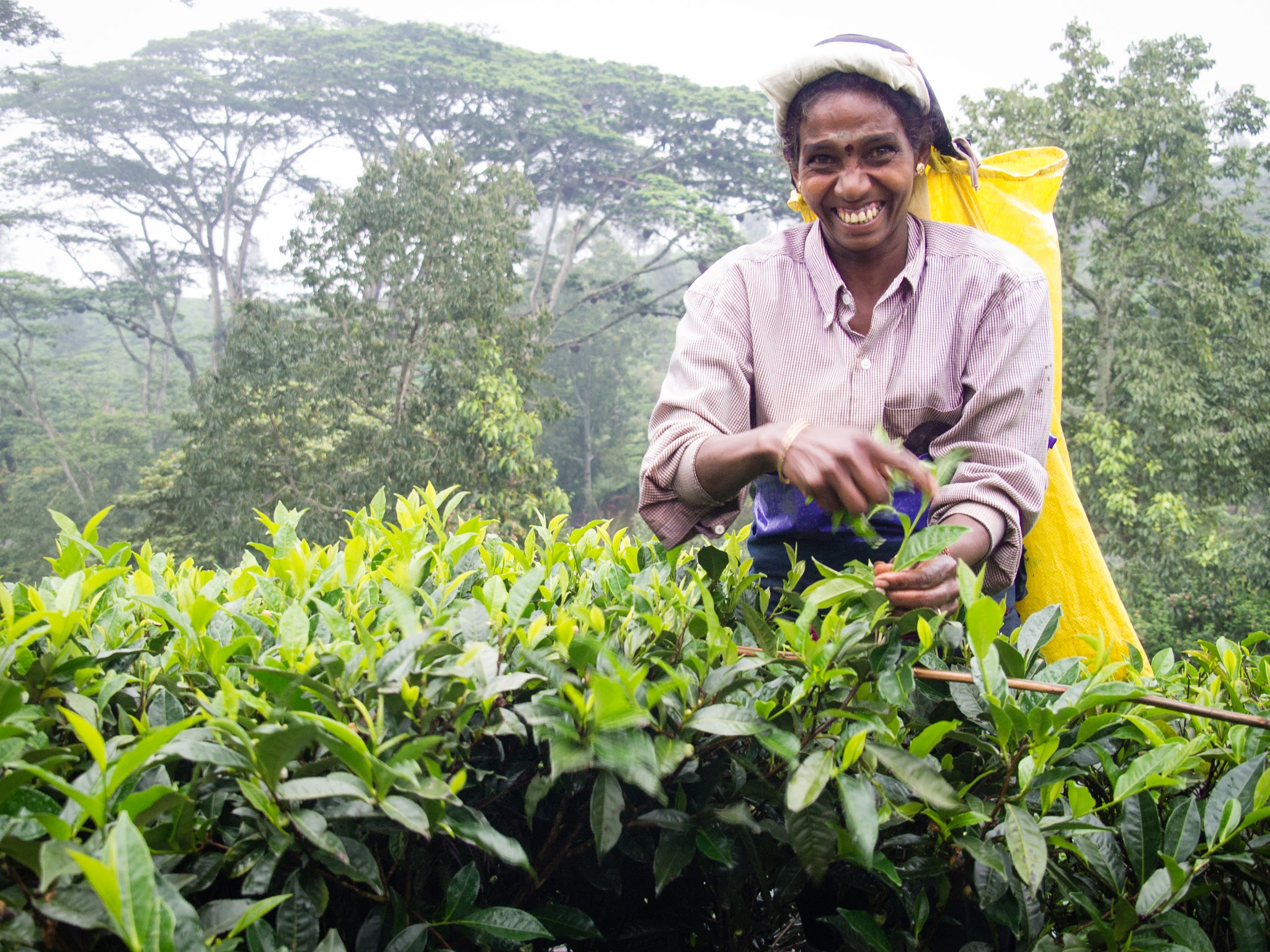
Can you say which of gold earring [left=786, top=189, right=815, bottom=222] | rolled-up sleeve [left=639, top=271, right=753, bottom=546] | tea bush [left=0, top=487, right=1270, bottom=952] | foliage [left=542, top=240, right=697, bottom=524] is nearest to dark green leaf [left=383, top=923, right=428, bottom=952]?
tea bush [left=0, top=487, right=1270, bottom=952]

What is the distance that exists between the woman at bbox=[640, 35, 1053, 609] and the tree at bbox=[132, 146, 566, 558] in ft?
33.0

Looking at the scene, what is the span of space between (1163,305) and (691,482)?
11.7m

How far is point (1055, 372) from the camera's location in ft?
4.97

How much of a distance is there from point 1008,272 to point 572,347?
20.8 meters

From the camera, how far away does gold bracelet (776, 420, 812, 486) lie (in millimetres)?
1010

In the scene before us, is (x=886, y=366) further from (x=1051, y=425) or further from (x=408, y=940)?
(x=408, y=940)

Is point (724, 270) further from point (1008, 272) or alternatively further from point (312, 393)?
point (312, 393)

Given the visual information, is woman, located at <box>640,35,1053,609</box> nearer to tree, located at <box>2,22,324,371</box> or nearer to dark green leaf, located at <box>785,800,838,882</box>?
dark green leaf, located at <box>785,800,838,882</box>

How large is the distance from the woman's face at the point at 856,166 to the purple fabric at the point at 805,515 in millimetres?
368

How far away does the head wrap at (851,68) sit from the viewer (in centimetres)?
133

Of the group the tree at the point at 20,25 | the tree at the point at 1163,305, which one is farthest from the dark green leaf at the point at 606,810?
the tree at the point at 20,25

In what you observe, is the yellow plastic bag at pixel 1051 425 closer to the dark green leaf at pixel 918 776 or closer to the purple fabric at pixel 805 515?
the purple fabric at pixel 805 515

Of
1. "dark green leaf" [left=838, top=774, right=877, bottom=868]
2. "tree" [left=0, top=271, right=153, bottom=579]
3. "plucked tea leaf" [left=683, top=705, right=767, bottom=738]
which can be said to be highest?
"plucked tea leaf" [left=683, top=705, right=767, bottom=738]

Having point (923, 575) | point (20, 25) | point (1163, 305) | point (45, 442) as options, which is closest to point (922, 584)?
point (923, 575)
